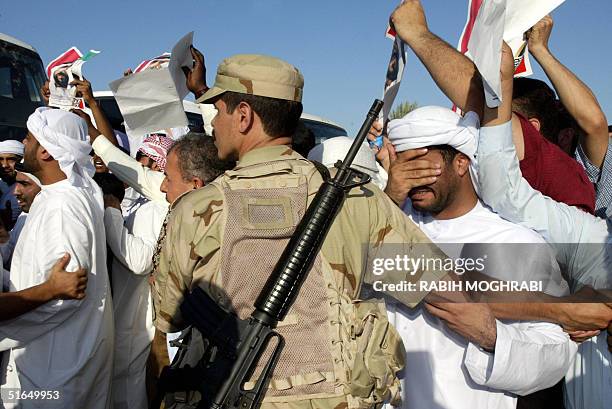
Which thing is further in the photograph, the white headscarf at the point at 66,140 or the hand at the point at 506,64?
the white headscarf at the point at 66,140

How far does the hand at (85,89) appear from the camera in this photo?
15.0ft

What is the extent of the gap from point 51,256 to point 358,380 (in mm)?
1762

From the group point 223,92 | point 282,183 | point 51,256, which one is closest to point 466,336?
point 282,183

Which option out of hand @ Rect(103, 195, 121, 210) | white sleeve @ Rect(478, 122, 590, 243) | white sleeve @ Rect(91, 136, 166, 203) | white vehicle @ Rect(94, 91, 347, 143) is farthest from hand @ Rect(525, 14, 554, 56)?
hand @ Rect(103, 195, 121, 210)

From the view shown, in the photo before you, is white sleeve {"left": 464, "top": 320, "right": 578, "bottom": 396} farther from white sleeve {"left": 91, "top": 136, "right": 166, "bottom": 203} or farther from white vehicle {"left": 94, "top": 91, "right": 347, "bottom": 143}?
white sleeve {"left": 91, "top": 136, "right": 166, "bottom": 203}

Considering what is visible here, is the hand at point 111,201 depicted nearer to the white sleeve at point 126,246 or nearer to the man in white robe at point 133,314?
the man in white robe at point 133,314

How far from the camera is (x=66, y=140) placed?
3135 mm

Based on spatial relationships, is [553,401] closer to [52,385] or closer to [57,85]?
[52,385]

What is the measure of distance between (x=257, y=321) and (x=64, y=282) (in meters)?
1.47

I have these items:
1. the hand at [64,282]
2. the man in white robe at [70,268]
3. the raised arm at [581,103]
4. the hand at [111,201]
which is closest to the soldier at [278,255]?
the raised arm at [581,103]

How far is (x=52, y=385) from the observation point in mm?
2904

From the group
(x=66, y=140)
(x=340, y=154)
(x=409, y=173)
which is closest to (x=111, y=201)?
(x=66, y=140)

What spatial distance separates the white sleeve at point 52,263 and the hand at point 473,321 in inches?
71.2

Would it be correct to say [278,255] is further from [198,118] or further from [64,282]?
[198,118]
